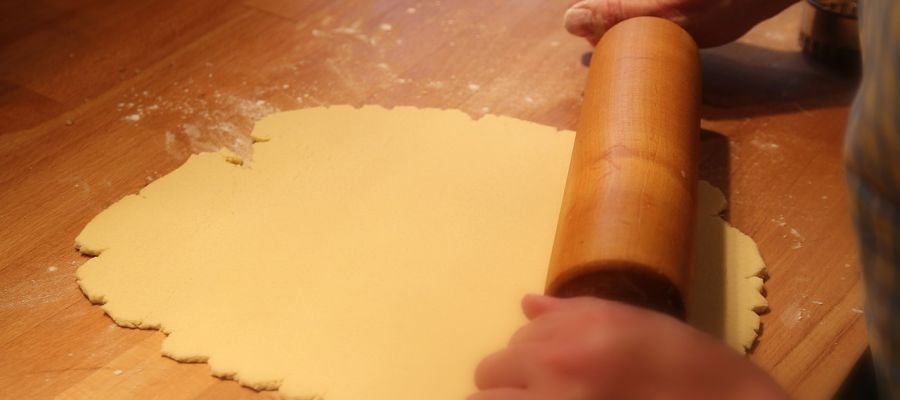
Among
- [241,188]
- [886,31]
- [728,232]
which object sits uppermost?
[886,31]

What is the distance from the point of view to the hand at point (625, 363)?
788 millimetres

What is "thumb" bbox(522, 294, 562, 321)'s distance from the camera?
875 millimetres

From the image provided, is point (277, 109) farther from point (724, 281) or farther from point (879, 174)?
point (879, 174)

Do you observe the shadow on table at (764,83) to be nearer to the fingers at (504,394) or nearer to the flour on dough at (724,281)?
the flour on dough at (724,281)

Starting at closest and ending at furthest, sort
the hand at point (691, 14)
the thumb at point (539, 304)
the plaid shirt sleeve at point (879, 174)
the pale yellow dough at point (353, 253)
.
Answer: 1. the plaid shirt sleeve at point (879, 174)
2. the thumb at point (539, 304)
3. the pale yellow dough at point (353, 253)
4. the hand at point (691, 14)

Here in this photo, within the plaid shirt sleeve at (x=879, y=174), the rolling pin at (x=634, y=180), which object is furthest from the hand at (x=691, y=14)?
the plaid shirt sleeve at (x=879, y=174)

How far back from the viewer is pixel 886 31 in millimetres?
749

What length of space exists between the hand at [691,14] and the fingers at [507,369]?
731 millimetres

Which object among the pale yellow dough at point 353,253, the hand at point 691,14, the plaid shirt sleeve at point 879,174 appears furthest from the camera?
the hand at point 691,14

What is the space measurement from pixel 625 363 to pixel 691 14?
0.79 metres

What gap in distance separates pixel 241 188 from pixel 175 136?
0.20 m

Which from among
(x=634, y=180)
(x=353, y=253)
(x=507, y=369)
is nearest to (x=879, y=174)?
(x=634, y=180)

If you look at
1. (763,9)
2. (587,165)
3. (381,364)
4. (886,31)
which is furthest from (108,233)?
(763,9)

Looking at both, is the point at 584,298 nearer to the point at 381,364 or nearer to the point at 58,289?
the point at 381,364
